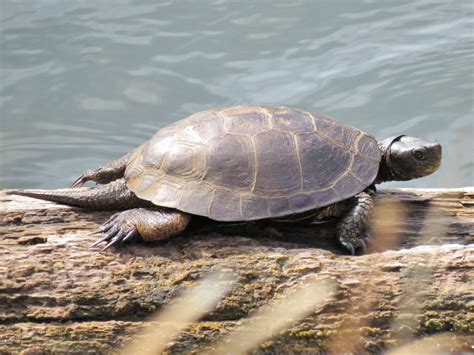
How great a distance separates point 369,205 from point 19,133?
15.4 feet

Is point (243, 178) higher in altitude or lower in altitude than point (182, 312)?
higher

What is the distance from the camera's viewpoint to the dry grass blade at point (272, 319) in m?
3.50

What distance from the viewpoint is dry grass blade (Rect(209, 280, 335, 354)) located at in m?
3.50

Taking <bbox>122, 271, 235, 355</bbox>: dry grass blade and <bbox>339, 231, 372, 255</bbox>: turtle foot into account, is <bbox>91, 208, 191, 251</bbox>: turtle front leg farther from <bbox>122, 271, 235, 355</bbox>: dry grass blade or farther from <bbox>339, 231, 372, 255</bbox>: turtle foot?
<bbox>339, 231, 372, 255</bbox>: turtle foot

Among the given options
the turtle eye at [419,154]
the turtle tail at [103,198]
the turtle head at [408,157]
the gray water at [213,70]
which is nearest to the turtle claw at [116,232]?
the turtle tail at [103,198]

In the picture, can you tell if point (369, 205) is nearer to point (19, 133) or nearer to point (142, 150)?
point (142, 150)

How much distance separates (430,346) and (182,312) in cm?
119

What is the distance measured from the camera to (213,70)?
8.45 meters

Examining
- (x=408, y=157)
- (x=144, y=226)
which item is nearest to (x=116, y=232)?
(x=144, y=226)

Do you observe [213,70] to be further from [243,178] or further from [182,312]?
[182,312]

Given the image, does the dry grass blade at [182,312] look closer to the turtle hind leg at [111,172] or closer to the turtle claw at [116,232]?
the turtle claw at [116,232]

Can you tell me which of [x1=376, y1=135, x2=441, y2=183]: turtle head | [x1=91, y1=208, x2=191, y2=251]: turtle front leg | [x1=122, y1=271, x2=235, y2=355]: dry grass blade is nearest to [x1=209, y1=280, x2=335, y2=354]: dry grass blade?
[x1=122, y1=271, x2=235, y2=355]: dry grass blade

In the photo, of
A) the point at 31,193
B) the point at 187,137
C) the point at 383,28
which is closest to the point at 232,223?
the point at 187,137

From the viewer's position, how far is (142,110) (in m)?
7.86
